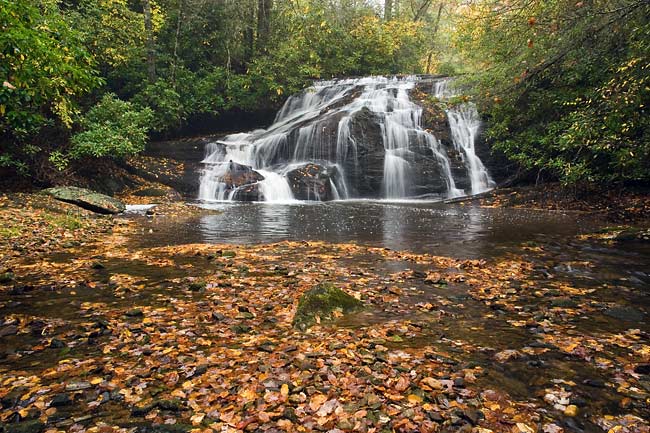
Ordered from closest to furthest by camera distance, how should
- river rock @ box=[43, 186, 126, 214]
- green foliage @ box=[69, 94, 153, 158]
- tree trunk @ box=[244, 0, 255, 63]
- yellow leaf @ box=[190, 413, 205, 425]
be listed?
1. yellow leaf @ box=[190, 413, 205, 425]
2. river rock @ box=[43, 186, 126, 214]
3. green foliage @ box=[69, 94, 153, 158]
4. tree trunk @ box=[244, 0, 255, 63]

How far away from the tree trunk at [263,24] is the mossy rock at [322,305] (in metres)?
25.0

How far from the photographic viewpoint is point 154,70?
73.5ft

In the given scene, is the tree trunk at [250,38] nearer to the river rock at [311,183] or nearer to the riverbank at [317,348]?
the river rock at [311,183]

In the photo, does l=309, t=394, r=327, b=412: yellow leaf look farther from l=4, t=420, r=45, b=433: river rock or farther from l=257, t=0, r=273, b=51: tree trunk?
l=257, t=0, r=273, b=51: tree trunk

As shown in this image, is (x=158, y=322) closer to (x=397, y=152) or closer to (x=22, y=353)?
(x=22, y=353)

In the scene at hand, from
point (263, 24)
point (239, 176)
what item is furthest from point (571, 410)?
point (263, 24)

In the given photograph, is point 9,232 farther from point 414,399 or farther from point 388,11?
point 388,11

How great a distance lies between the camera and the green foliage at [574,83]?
742 centimetres

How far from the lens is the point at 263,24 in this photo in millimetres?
26734

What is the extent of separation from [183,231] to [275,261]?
4.30m

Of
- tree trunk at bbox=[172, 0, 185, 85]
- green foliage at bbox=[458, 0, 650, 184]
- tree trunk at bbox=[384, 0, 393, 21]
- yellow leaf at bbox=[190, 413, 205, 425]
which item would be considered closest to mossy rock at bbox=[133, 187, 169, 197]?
tree trunk at bbox=[172, 0, 185, 85]

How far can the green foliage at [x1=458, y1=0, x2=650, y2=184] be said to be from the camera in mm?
7422

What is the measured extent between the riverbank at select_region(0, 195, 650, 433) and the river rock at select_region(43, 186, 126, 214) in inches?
241

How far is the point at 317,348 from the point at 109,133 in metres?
15.4
